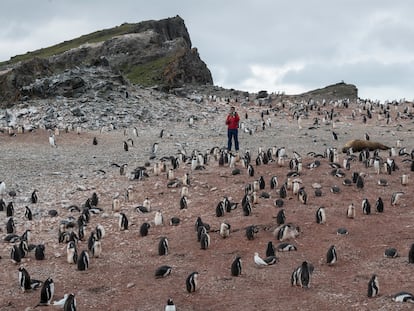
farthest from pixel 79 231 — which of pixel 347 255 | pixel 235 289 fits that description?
pixel 347 255

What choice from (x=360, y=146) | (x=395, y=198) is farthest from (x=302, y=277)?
(x=360, y=146)

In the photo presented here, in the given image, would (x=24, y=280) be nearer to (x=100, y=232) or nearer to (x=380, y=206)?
(x=100, y=232)

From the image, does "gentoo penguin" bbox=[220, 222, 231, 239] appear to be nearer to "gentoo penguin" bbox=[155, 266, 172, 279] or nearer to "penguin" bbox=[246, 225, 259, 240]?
"penguin" bbox=[246, 225, 259, 240]

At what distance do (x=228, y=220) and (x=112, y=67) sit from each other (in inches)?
1696

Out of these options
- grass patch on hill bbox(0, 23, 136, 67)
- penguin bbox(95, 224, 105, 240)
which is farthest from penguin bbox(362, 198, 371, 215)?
grass patch on hill bbox(0, 23, 136, 67)

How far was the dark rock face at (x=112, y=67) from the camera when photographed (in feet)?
125

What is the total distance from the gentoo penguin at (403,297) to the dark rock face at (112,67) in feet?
101

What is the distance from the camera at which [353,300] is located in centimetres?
1023

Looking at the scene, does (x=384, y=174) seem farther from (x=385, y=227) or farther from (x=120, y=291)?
(x=120, y=291)

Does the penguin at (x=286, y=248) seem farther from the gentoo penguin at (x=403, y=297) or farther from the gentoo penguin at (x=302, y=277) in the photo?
the gentoo penguin at (x=403, y=297)

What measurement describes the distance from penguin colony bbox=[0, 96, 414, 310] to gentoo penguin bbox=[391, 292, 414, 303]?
0.05 ft

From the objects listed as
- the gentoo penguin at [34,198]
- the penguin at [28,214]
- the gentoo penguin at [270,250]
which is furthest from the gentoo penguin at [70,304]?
the gentoo penguin at [34,198]

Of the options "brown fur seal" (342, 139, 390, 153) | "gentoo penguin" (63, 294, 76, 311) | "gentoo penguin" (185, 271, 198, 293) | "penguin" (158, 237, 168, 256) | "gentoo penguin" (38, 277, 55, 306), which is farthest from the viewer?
"brown fur seal" (342, 139, 390, 153)

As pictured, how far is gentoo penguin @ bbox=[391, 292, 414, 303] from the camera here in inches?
387
